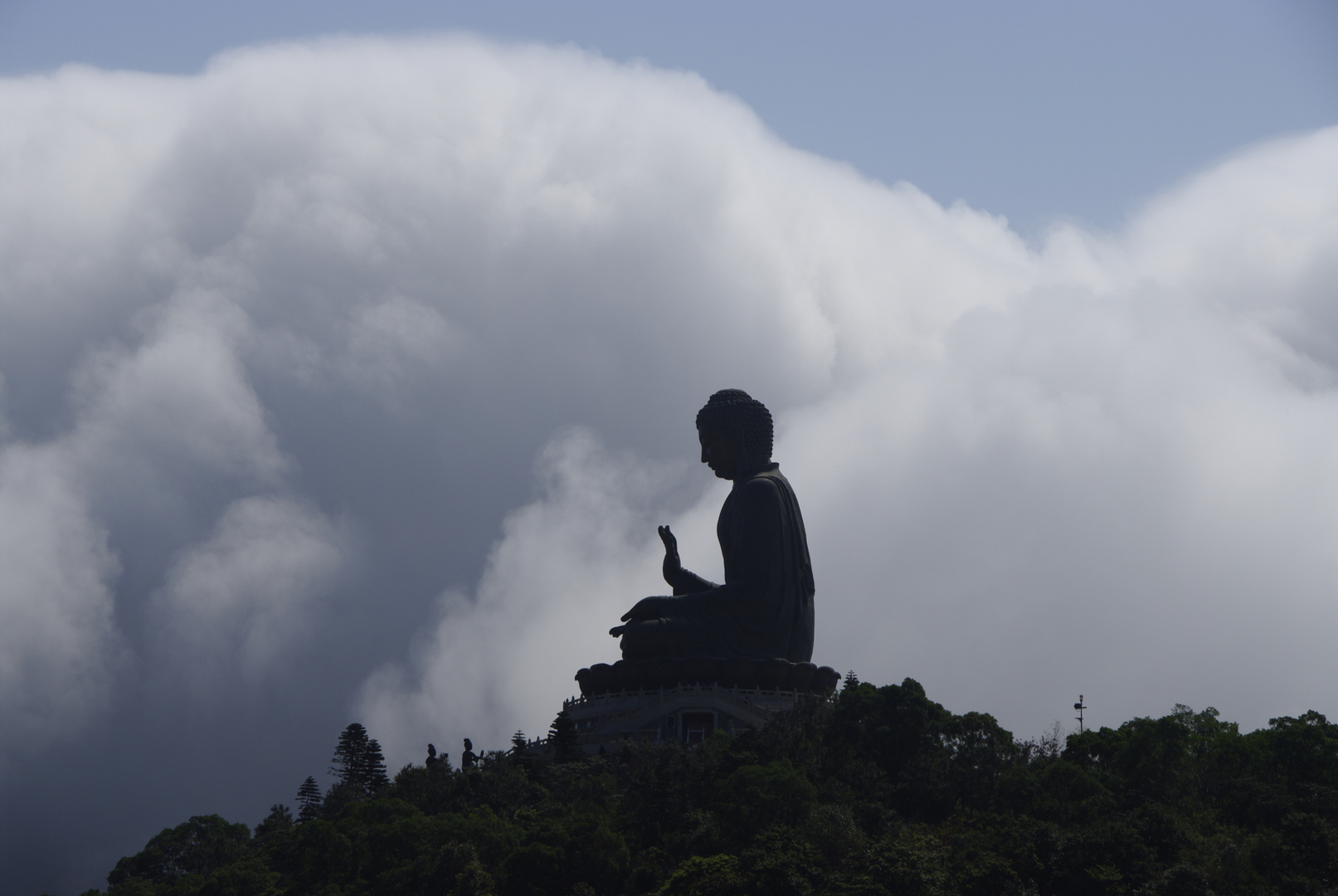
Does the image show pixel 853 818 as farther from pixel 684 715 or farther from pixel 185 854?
pixel 185 854

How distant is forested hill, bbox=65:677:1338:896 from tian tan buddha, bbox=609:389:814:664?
5657 millimetres

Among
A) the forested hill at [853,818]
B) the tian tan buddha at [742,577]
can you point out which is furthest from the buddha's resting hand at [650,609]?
the forested hill at [853,818]

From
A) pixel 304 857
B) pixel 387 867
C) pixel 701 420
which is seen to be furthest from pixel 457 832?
pixel 701 420

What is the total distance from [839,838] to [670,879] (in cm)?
314

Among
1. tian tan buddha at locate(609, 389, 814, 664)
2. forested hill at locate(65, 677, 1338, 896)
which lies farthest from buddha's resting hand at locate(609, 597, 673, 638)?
forested hill at locate(65, 677, 1338, 896)

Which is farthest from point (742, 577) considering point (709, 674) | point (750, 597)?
point (709, 674)

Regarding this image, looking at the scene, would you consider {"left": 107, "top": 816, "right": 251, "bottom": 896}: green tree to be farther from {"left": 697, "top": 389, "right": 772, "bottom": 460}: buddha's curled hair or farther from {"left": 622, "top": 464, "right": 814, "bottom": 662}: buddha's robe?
{"left": 697, "top": 389, "right": 772, "bottom": 460}: buddha's curled hair

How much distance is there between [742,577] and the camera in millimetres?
44156

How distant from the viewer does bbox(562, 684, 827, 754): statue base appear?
132 ft

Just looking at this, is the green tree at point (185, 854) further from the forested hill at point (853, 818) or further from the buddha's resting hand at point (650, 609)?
the buddha's resting hand at point (650, 609)

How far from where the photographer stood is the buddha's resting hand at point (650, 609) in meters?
43.3

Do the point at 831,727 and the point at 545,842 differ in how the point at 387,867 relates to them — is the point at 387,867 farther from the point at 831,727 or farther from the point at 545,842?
the point at 831,727

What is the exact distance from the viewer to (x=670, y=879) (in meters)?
28.8

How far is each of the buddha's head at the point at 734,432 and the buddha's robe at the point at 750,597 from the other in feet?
2.70
